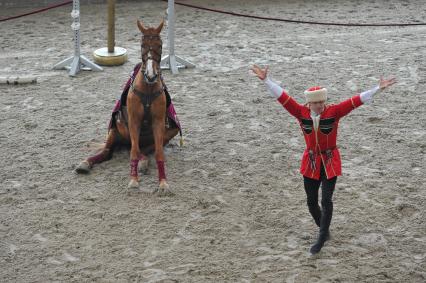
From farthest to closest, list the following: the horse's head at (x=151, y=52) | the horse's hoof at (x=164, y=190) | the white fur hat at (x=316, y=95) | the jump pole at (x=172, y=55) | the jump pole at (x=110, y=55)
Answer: the jump pole at (x=110, y=55), the jump pole at (x=172, y=55), the horse's hoof at (x=164, y=190), the horse's head at (x=151, y=52), the white fur hat at (x=316, y=95)

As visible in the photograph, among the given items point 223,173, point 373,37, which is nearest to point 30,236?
point 223,173

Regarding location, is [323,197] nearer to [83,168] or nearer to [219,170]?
[219,170]

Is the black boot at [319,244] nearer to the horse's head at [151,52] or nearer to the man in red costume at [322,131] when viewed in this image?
the man in red costume at [322,131]

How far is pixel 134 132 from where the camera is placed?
701 centimetres

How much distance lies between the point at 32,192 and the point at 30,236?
2.52ft

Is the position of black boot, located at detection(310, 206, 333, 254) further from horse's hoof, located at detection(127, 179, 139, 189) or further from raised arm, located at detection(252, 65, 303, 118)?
horse's hoof, located at detection(127, 179, 139, 189)

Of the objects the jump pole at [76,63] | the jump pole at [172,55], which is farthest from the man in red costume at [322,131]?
the jump pole at [76,63]

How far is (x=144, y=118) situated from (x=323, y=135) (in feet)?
6.06

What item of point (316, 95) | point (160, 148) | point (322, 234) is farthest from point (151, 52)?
point (322, 234)

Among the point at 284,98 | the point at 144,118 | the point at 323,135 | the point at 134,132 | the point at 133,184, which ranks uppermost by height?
the point at 284,98

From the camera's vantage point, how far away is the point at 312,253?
236 inches

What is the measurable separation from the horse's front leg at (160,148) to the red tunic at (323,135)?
1.45m

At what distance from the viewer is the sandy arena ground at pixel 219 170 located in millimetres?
5891

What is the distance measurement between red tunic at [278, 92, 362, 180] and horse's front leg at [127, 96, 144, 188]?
154 centimetres
